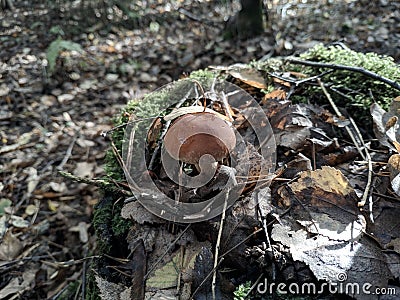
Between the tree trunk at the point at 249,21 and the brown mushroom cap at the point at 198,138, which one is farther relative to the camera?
the tree trunk at the point at 249,21

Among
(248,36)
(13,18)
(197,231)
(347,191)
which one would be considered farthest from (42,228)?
(13,18)

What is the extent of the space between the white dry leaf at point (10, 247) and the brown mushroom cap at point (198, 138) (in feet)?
6.03

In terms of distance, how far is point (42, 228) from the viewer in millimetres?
2980

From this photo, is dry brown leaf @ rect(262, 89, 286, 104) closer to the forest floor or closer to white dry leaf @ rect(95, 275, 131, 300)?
the forest floor

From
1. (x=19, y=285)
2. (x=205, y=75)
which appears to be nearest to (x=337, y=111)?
(x=205, y=75)

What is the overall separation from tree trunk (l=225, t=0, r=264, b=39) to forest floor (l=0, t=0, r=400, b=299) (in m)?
0.18

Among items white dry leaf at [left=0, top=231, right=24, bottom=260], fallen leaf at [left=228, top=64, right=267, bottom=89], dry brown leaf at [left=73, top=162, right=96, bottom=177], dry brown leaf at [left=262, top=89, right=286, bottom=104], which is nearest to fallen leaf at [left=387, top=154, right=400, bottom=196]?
dry brown leaf at [left=262, top=89, right=286, bottom=104]

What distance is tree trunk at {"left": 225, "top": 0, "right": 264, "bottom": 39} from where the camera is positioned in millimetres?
5566

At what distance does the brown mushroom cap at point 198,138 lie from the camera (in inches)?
56.7

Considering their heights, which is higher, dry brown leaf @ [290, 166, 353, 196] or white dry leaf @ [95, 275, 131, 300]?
dry brown leaf @ [290, 166, 353, 196]

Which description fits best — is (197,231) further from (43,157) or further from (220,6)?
(220,6)

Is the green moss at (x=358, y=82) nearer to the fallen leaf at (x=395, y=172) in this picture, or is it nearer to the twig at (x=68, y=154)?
the fallen leaf at (x=395, y=172)

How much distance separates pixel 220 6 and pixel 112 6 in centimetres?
202

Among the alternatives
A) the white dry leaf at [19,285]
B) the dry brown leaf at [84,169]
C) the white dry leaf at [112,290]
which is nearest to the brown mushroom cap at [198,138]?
the white dry leaf at [112,290]
